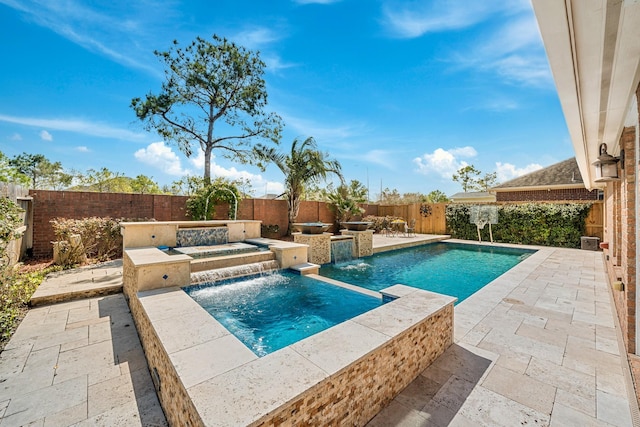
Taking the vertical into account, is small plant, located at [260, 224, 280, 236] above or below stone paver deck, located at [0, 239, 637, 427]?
above

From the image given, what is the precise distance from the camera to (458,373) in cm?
281

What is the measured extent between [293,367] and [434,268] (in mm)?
7611

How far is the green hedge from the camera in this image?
11.1 meters

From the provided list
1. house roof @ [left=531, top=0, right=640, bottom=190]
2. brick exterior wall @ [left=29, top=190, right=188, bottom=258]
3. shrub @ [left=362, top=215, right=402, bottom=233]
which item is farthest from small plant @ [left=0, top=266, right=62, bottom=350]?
shrub @ [left=362, top=215, right=402, bottom=233]

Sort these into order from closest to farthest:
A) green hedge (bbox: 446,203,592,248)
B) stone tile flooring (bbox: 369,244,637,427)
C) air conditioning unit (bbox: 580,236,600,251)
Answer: stone tile flooring (bbox: 369,244,637,427), air conditioning unit (bbox: 580,236,600,251), green hedge (bbox: 446,203,592,248)

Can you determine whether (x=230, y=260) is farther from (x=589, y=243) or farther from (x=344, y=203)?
(x=589, y=243)

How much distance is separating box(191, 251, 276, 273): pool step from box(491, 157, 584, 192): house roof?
17.7 meters

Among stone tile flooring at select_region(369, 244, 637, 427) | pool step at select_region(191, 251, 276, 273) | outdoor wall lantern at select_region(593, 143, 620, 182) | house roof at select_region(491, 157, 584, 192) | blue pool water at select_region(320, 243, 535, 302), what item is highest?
house roof at select_region(491, 157, 584, 192)

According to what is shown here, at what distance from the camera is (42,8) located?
20.5 feet

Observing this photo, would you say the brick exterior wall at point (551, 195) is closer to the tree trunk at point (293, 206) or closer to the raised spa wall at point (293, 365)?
the tree trunk at point (293, 206)

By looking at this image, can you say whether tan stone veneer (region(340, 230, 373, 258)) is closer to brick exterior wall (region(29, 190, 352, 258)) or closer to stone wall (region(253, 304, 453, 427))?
brick exterior wall (region(29, 190, 352, 258))

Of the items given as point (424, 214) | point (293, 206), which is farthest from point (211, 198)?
point (424, 214)

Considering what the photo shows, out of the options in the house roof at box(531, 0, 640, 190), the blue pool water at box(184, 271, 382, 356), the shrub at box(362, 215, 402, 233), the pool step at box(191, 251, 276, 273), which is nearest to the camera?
the house roof at box(531, 0, 640, 190)

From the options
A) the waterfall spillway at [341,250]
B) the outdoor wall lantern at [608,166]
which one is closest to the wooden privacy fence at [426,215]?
the waterfall spillway at [341,250]
